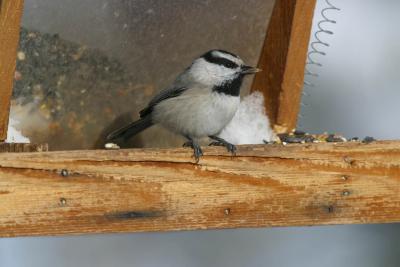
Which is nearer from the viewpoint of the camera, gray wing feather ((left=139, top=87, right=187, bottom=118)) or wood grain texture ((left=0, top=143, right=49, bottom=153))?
wood grain texture ((left=0, top=143, right=49, bottom=153))

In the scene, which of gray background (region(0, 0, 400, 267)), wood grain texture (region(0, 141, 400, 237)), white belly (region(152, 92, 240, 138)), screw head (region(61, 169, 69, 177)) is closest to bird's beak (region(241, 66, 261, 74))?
white belly (region(152, 92, 240, 138))

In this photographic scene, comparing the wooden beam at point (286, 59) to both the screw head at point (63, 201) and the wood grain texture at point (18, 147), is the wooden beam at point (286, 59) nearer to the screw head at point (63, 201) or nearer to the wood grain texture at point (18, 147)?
the wood grain texture at point (18, 147)

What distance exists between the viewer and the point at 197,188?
3523 mm

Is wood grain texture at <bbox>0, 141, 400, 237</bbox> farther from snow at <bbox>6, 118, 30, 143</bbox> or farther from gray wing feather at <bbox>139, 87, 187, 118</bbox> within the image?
gray wing feather at <bbox>139, 87, 187, 118</bbox>

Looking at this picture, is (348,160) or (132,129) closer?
(348,160)

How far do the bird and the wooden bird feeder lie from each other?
38.3 inches

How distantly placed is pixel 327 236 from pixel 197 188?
14.2 ft

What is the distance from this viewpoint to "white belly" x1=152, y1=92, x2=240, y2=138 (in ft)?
14.9

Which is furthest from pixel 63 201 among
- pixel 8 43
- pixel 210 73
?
pixel 210 73

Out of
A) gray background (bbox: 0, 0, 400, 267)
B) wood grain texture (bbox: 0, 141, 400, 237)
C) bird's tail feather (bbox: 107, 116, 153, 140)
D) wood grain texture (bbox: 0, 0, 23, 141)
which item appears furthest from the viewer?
gray background (bbox: 0, 0, 400, 267)

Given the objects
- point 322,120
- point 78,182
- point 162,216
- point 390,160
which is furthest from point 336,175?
point 322,120

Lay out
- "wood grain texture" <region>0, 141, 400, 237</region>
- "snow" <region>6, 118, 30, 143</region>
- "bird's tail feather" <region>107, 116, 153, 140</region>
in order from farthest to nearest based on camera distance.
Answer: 1. "bird's tail feather" <region>107, 116, 153, 140</region>
2. "snow" <region>6, 118, 30, 143</region>
3. "wood grain texture" <region>0, 141, 400, 237</region>

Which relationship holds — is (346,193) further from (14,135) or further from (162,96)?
(14,135)

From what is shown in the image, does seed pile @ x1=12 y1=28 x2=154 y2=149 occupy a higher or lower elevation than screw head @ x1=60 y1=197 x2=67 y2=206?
higher
